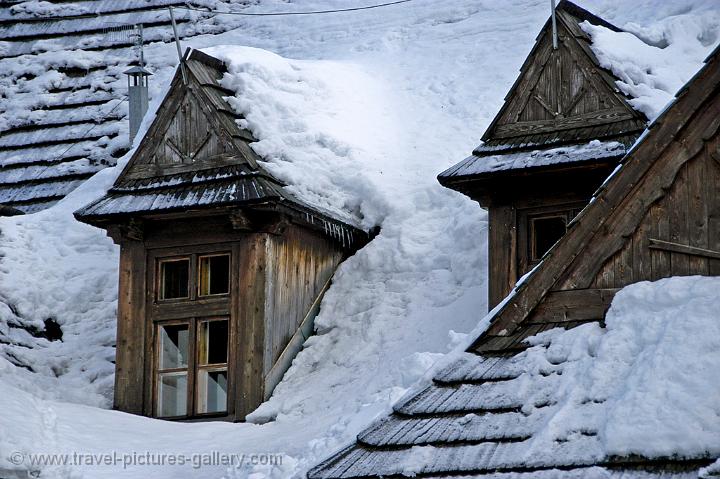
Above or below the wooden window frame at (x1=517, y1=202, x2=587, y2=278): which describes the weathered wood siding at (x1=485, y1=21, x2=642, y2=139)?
above

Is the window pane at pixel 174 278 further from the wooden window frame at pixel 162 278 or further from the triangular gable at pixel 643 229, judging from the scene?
the triangular gable at pixel 643 229

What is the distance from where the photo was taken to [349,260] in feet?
52.4

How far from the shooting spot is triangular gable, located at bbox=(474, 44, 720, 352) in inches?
322

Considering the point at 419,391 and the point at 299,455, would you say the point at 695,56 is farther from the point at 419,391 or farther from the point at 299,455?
the point at 419,391

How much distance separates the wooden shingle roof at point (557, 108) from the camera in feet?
43.5

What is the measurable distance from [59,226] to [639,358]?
482 inches

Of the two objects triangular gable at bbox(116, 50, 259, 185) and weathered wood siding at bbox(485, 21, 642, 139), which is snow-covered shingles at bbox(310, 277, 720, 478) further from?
triangular gable at bbox(116, 50, 259, 185)

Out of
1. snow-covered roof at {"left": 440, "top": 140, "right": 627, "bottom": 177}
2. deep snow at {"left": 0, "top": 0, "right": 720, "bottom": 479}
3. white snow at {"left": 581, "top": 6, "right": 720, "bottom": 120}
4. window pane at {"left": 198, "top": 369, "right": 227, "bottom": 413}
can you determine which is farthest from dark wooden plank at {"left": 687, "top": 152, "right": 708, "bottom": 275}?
window pane at {"left": 198, "top": 369, "right": 227, "bottom": 413}

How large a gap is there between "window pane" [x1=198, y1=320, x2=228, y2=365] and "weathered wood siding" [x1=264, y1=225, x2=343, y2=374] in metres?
0.54

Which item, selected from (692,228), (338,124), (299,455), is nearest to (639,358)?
(692,228)

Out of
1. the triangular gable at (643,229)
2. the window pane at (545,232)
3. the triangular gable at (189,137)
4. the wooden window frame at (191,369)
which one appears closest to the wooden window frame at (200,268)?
the wooden window frame at (191,369)

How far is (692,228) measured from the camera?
26.9 feet

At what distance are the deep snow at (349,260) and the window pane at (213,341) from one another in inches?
30.6

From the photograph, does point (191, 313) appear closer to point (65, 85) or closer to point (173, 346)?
point (173, 346)
